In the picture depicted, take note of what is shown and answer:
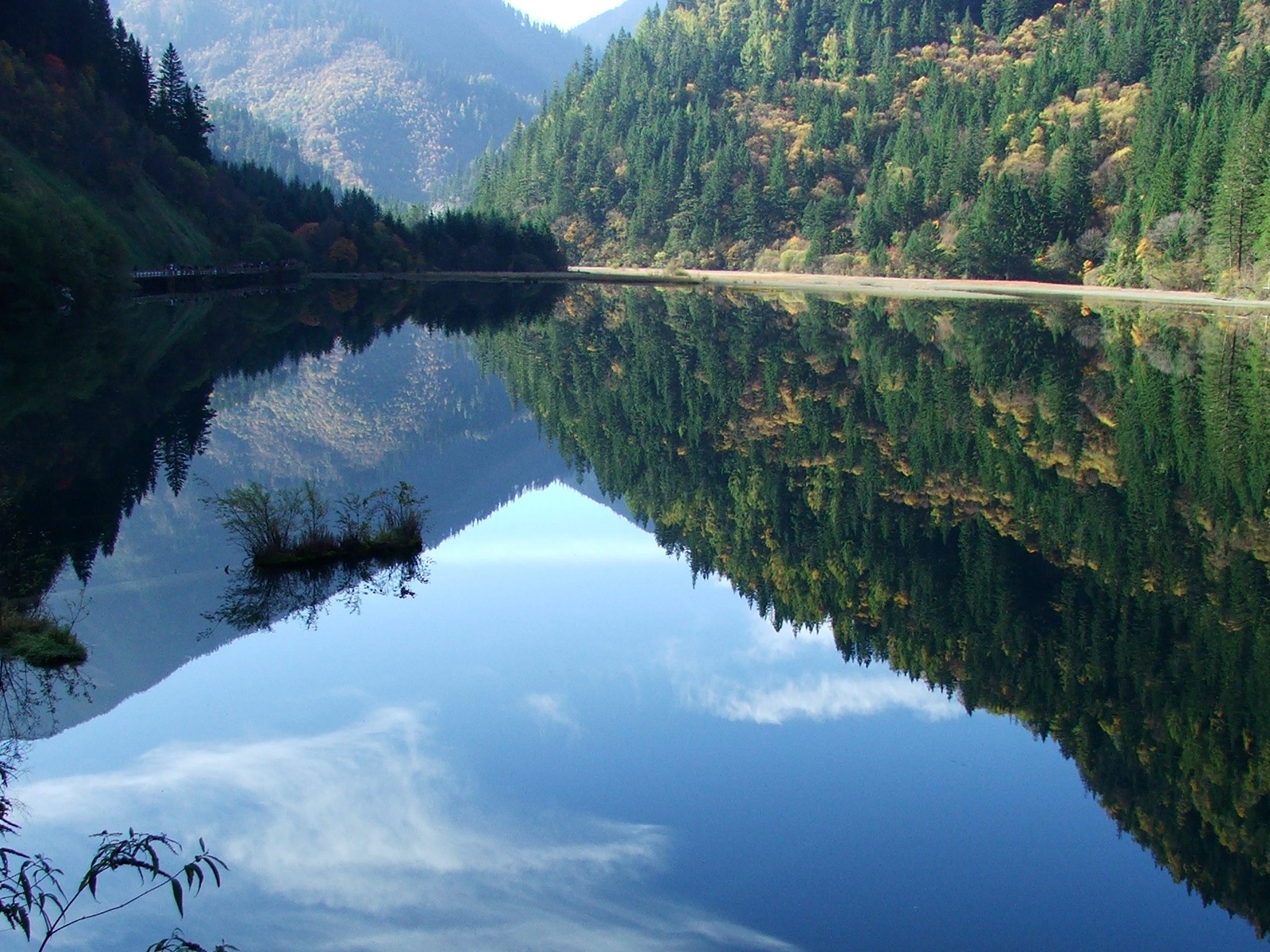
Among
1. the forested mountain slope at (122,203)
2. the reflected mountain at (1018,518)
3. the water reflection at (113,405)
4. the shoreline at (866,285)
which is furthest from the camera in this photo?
the shoreline at (866,285)

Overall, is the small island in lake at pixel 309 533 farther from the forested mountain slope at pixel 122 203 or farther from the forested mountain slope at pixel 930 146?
the forested mountain slope at pixel 930 146

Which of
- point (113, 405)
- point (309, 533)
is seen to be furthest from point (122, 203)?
point (309, 533)

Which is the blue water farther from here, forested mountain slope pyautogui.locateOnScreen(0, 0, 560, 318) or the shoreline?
the shoreline

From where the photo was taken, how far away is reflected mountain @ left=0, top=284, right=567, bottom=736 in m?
15.4

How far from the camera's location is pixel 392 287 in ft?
306

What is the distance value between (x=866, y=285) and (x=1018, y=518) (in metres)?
89.5

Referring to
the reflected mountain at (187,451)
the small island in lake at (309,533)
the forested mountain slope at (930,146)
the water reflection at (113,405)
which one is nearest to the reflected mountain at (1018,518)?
the reflected mountain at (187,451)

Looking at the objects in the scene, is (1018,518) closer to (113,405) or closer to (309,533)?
(309,533)

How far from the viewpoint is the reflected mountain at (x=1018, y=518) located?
12242 millimetres

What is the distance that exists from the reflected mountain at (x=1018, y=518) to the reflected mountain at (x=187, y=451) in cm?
312

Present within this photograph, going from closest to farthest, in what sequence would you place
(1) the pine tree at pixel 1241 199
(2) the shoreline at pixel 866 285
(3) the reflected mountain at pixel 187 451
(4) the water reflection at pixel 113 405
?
1. (3) the reflected mountain at pixel 187 451
2. (4) the water reflection at pixel 113 405
3. (1) the pine tree at pixel 1241 199
4. (2) the shoreline at pixel 866 285

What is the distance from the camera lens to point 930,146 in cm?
12794

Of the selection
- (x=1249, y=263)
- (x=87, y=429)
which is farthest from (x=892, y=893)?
(x=1249, y=263)

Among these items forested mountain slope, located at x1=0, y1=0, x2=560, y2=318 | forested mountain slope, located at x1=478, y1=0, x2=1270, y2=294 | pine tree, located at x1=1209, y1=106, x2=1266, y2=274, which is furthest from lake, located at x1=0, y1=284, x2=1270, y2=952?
forested mountain slope, located at x1=478, y1=0, x2=1270, y2=294
